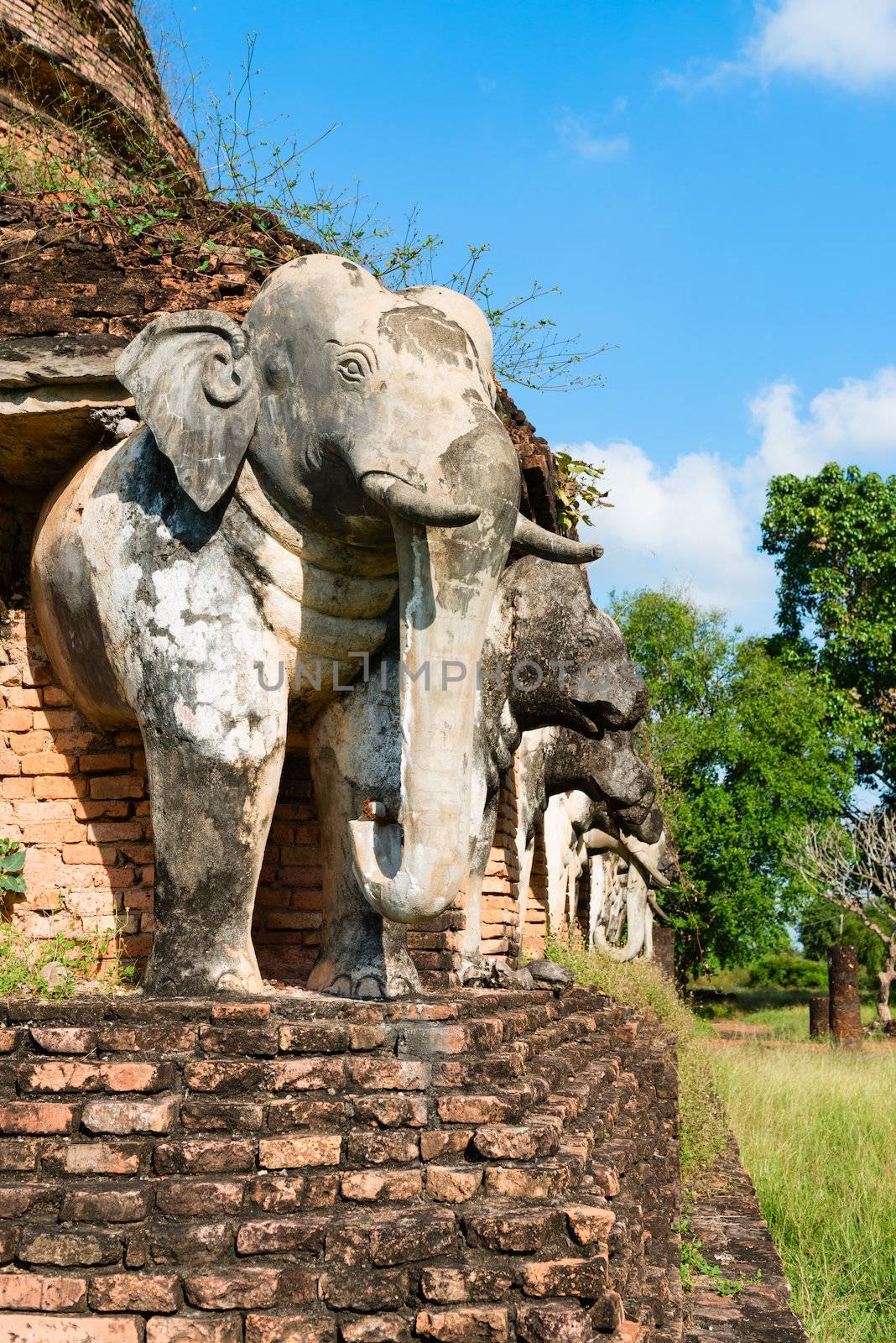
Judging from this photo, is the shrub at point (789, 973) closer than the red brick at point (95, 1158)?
No

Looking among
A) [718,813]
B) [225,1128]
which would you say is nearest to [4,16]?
[225,1128]

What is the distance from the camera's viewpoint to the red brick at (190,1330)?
2793 millimetres

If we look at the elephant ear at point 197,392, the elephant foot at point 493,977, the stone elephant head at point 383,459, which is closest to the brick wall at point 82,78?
the elephant ear at point 197,392

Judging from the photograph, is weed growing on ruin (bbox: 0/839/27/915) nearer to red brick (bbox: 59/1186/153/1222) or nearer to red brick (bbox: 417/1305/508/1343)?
red brick (bbox: 59/1186/153/1222)

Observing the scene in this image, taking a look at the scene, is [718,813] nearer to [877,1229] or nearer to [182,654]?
[877,1229]

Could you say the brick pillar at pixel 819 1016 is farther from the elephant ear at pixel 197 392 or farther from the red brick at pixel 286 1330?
the red brick at pixel 286 1330

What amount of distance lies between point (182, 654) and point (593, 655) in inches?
106

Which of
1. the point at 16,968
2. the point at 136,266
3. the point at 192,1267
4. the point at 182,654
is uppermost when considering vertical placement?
the point at 136,266

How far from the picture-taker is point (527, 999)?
176 inches

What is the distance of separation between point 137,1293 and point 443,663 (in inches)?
70.3

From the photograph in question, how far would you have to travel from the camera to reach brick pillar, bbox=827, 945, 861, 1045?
18.5 meters

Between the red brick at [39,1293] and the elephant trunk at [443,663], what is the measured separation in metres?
1.22

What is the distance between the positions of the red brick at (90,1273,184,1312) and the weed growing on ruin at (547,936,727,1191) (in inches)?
164

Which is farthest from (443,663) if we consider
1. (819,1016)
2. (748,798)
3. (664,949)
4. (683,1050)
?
(748,798)
